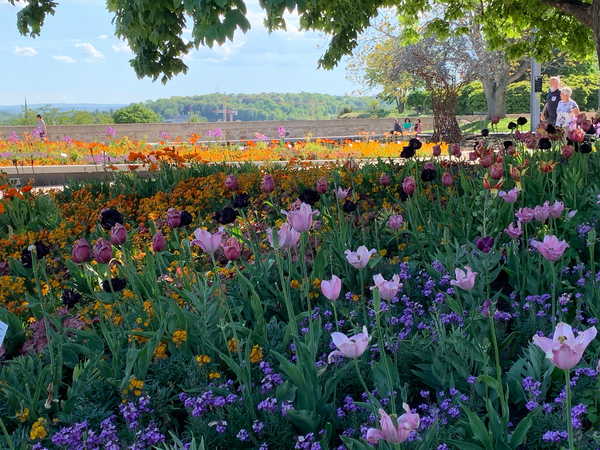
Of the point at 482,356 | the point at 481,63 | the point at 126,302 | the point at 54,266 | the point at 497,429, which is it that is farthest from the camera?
the point at 481,63

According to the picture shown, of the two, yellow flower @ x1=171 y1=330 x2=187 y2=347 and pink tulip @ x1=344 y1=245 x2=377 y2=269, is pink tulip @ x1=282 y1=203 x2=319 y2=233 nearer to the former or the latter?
pink tulip @ x1=344 y1=245 x2=377 y2=269

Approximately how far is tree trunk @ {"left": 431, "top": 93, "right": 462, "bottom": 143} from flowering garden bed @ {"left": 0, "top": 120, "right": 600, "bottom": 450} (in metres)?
12.4

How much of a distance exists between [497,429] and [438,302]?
1299 millimetres

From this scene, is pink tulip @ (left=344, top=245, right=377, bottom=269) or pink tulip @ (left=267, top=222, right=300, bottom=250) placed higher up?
pink tulip @ (left=267, top=222, right=300, bottom=250)

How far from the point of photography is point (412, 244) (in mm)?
4422

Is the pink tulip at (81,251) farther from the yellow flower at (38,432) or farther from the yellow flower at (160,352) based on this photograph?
the yellow flower at (38,432)

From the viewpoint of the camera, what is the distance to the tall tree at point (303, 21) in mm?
4137

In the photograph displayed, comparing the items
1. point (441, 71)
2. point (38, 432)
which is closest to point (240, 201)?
point (38, 432)

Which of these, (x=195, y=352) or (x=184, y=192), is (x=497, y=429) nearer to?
A: (x=195, y=352)

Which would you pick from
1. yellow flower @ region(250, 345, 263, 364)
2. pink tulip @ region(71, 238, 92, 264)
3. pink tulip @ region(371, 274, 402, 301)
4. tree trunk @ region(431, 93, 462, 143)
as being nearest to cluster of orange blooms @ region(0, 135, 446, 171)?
tree trunk @ region(431, 93, 462, 143)

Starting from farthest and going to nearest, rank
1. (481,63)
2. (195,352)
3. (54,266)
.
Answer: (481,63)
(54,266)
(195,352)

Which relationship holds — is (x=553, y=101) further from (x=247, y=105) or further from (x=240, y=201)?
(x=247, y=105)

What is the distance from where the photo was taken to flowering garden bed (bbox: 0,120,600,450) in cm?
225

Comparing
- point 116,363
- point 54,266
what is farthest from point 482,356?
point 54,266
